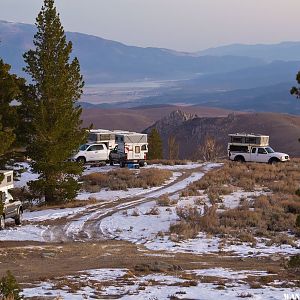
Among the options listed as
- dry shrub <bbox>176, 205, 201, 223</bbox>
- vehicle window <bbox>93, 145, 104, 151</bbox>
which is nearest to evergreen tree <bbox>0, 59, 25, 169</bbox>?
dry shrub <bbox>176, 205, 201, 223</bbox>

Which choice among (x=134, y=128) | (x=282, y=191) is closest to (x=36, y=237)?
(x=282, y=191)

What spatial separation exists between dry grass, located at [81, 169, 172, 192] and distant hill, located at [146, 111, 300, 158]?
8221 centimetres

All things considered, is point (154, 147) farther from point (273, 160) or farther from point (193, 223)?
point (193, 223)

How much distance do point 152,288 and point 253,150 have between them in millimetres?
36036

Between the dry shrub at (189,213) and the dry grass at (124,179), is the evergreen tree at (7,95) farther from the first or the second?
the dry grass at (124,179)

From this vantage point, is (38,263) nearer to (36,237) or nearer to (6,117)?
(36,237)

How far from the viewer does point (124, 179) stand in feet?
123

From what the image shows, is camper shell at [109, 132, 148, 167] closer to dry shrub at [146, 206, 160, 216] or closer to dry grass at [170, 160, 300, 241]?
dry grass at [170, 160, 300, 241]

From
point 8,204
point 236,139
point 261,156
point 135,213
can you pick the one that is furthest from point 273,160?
point 8,204

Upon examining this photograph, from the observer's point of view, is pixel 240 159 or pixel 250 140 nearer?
pixel 250 140

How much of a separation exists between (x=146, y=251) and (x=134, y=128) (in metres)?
176

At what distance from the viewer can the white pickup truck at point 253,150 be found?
48.8 meters

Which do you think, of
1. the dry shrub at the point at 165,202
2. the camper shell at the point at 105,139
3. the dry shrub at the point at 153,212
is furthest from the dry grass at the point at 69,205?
the camper shell at the point at 105,139

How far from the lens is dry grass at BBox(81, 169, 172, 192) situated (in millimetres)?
35156
